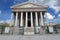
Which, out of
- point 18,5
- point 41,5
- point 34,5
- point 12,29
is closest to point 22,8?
point 18,5

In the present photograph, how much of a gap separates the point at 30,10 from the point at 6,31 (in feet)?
75.7

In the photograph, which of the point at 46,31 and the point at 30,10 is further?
the point at 30,10

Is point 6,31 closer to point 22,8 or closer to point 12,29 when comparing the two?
point 12,29

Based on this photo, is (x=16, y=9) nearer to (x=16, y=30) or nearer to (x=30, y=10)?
(x=30, y=10)

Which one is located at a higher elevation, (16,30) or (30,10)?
(30,10)

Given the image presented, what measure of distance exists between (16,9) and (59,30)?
79.5 ft

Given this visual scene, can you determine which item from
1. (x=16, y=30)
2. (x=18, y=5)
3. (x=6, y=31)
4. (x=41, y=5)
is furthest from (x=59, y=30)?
(x=18, y=5)

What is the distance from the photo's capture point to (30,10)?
39750 millimetres

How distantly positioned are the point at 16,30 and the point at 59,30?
773 cm

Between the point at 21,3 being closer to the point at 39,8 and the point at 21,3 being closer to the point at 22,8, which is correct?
the point at 22,8

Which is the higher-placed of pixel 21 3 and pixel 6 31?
pixel 21 3

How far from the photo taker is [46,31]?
18.2 meters

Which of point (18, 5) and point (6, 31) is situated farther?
point (18, 5)

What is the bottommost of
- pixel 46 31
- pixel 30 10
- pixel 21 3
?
pixel 46 31
